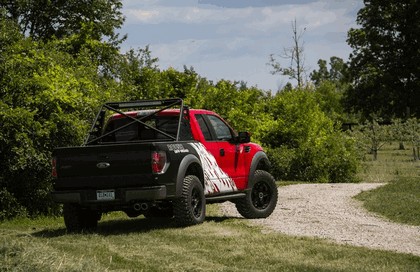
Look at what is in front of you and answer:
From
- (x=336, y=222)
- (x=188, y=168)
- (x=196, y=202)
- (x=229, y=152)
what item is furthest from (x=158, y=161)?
(x=336, y=222)

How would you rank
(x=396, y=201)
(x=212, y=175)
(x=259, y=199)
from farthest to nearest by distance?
1. (x=396, y=201)
2. (x=259, y=199)
3. (x=212, y=175)

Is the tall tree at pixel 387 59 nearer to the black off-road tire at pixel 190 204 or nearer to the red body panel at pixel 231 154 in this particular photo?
the red body panel at pixel 231 154

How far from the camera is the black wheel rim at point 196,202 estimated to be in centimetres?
1240

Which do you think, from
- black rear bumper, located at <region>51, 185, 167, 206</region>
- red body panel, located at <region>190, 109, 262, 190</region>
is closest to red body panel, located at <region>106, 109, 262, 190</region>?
red body panel, located at <region>190, 109, 262, 190</region>

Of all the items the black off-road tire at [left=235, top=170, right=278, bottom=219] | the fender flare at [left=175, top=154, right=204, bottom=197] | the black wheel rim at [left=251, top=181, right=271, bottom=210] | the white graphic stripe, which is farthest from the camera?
the black wheel rim at [left=251, top=181, right=271, bottom=210]

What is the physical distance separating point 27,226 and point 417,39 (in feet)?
167

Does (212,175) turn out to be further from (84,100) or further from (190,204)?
(84,100)

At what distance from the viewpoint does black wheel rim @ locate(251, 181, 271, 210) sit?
14516mm

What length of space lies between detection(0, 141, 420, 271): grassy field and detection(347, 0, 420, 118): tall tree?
47.1 meters

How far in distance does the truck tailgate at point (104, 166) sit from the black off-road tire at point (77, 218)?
51cm

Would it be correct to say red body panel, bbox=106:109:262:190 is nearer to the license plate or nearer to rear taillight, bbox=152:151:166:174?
rear taillight, bbox=152:151:166:174

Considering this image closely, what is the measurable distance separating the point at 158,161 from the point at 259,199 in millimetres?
3617

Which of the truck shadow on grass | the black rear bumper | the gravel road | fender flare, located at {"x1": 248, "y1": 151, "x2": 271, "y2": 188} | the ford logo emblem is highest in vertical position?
the ford logo emblem

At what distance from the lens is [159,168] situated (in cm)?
1155
